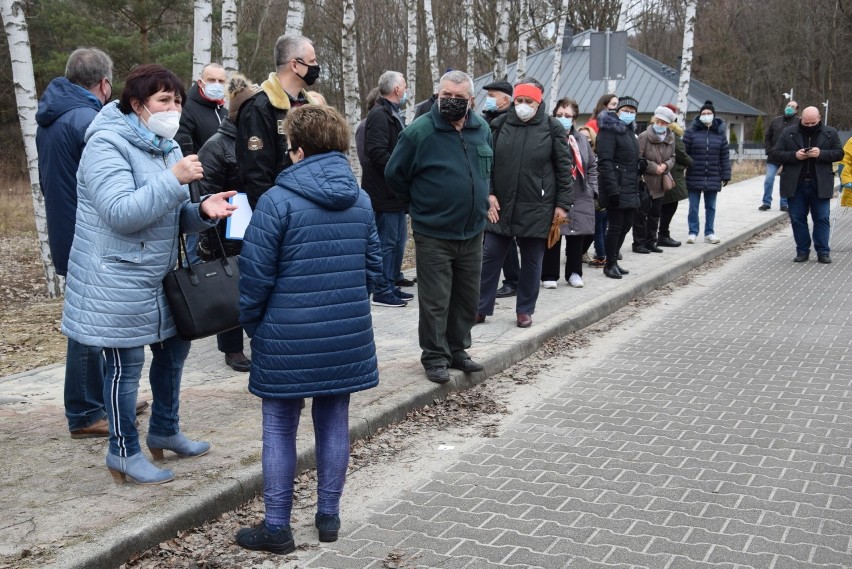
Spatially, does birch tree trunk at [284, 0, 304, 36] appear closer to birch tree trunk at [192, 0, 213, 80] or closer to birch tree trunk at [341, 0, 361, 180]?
birch tree trunk at [192, 0, 213, 80]

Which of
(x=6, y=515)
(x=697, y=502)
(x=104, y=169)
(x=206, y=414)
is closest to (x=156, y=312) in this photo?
(x=104, y=169)

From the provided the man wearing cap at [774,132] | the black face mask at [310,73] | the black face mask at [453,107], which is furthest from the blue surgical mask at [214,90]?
the man wearing cap at [774,132]

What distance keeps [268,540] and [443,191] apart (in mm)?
3111

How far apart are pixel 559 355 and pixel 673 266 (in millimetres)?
4757

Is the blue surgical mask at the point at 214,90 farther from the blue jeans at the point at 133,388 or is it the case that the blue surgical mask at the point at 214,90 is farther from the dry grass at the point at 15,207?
the dry grass at the point at 15,207

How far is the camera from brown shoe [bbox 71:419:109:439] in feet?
17.4

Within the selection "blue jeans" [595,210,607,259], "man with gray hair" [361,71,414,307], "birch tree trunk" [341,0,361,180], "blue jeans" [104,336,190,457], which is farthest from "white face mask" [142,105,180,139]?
"birch tree trunk" [341,0,361,180]

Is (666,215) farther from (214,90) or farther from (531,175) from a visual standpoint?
(214,90)

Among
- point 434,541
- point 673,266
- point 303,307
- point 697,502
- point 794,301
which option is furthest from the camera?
point 673,266

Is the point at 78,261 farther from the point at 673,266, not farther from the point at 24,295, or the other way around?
the point at 24,295

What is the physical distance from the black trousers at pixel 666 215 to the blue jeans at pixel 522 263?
6163mm

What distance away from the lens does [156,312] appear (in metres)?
4.45

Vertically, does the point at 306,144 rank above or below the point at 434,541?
above

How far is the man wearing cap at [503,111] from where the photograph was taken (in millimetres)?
8938
